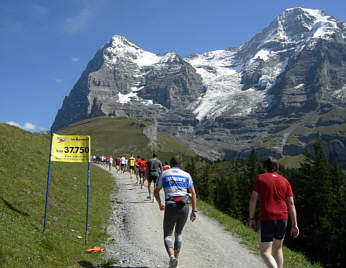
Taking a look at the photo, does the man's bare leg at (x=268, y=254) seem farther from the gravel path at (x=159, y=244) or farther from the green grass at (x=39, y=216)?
the green grass at (x=39, y=216)

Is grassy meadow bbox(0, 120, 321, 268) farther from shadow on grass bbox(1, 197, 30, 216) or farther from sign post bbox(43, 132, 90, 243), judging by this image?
sign post bbox(43, 132, 90, 243)

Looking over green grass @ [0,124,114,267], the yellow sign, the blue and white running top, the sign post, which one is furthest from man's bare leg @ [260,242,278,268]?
the yellow sign

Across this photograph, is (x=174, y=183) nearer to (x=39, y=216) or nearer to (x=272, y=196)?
(x=272, y=196)

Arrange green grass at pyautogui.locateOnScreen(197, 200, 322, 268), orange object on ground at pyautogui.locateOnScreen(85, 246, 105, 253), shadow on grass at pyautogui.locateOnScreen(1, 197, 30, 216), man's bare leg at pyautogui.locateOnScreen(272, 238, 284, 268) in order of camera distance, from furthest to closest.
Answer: green grass at pyautogui.locateOnScreen(197, 200, 322, 268), shadow on grass at pyautogui.locateOnScreen(1, 197, 30, 216), orange object on ground at pyautogui.locateOnScreen(85, 246, 105, 253), man's bare leg at pyautogui.locateOnScreen(272, 238, 284, 268)

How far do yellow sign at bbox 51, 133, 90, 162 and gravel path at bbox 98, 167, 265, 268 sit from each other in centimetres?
363

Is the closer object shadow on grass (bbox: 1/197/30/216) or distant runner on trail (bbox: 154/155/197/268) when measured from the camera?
distant runner on trail (bbox: 154/155/197/268)

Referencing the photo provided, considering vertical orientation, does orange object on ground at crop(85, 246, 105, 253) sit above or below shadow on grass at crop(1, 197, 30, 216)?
below

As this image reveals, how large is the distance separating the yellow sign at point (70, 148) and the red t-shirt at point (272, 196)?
7.27 metres

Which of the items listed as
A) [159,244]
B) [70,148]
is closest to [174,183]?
[159,244]

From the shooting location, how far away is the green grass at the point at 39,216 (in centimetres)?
868

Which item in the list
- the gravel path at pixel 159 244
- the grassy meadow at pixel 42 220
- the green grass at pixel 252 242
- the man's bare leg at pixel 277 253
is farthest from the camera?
the green grass at pixel 252 242

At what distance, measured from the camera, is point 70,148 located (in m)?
12.6

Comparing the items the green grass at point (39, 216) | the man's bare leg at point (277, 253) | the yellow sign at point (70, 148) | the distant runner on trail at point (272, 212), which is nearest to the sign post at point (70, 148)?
the yellow sign at point (70, 148)

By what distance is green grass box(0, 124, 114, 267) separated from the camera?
868cm
